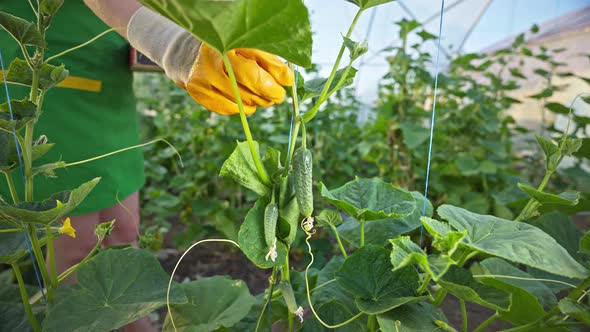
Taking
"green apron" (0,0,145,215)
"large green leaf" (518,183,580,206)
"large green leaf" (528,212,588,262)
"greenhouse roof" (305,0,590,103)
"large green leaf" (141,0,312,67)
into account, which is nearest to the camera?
"large green leaf" (141,0,312,67)

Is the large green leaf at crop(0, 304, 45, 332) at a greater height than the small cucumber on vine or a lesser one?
lesser

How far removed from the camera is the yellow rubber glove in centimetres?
56

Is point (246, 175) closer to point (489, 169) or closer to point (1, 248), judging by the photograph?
point (1, 248)

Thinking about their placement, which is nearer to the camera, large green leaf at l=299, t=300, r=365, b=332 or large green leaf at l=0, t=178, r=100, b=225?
large green leaf at l=0, t=178, r=100, b=225

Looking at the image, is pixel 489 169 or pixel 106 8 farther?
pixel 489 169

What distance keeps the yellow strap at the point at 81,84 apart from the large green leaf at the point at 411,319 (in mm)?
832

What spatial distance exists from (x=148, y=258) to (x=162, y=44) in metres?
0.35

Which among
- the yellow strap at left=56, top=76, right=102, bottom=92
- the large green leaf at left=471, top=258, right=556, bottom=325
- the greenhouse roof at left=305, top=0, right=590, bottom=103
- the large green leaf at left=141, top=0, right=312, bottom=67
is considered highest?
the greenhouse roof at left=305, top=0, right=590, bottom=103

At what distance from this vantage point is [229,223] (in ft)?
5.50

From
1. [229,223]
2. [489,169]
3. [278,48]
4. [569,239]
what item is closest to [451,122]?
[489,169]

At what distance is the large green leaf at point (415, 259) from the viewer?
0.40 meters

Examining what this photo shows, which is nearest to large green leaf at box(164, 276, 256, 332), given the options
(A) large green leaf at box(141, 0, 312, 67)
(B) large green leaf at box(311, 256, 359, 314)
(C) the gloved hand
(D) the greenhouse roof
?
(B) large green leaf at box(311, 256, 359, 314)

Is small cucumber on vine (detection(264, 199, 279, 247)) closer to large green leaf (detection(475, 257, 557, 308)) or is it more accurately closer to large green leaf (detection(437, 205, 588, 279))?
large green leaf (detection(437, 205, 588, 279))

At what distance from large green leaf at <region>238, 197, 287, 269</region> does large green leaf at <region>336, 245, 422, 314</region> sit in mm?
111
